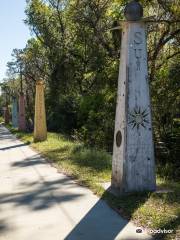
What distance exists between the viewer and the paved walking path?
20.9 ft

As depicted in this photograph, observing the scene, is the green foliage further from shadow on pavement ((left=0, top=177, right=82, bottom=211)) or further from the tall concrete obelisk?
shadow on pavement ((left=0, top=177, right=82, bottom=211))

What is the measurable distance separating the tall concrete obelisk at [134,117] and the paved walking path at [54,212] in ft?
2.41

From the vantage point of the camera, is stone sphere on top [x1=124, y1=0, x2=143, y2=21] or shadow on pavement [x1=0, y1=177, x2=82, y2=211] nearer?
shadow on pavement [x1=0, y1=177, x2=82, y2=211]

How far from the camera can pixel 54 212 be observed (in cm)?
754

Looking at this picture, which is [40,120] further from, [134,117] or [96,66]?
[134,117]

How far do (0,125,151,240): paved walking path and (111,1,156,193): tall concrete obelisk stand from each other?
74 cm

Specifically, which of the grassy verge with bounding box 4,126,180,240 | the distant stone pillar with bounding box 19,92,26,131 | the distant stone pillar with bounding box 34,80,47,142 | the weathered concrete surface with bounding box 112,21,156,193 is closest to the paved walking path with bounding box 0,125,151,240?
the grassy verge with bounding box 4,126,180,240

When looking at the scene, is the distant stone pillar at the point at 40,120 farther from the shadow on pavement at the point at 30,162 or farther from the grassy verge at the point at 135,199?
the grassy verge at the point at 135,199

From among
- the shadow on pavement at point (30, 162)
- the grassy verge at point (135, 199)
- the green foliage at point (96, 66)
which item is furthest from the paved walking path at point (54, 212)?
the green foliage at point (96, 66)

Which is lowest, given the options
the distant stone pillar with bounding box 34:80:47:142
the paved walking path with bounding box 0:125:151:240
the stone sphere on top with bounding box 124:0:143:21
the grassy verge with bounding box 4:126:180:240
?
the paved walking path with bounding box 0:125:151:240

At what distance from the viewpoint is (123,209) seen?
7.38m

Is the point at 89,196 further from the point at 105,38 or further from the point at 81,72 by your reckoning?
the point at 81,72

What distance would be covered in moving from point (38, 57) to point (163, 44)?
2379cm

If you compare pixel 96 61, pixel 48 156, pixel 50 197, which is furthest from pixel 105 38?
pixel 50 197
